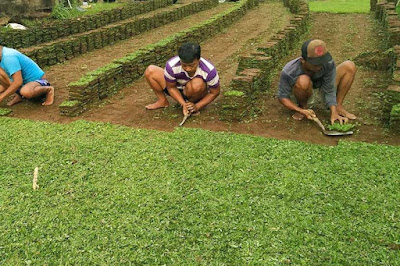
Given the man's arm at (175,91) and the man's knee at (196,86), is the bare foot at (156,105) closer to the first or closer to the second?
the man's arm at (175,91)

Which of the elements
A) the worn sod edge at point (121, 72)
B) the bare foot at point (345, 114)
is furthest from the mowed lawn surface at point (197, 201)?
the worn sod edge at point (121, 72)

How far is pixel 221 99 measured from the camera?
6.27 meters

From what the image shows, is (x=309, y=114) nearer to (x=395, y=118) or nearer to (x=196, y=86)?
(x=395, y=118)

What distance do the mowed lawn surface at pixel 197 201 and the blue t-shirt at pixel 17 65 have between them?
1.64 meters

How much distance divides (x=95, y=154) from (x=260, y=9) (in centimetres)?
1453

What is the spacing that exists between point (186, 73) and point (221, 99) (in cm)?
102

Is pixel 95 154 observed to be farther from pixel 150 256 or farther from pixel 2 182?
pixel 150 256

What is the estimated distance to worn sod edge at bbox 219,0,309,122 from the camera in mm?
5363

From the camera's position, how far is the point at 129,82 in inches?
291

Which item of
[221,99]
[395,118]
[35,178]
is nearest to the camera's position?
[35,178]

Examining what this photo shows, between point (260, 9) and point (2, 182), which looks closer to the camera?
point (2, 182)

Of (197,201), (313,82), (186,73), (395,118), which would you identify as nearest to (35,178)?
(197,201)

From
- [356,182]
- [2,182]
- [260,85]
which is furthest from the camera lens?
[260,85]

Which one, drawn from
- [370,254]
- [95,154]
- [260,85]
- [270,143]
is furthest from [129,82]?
[370,254]
